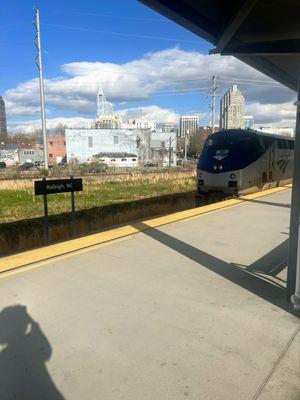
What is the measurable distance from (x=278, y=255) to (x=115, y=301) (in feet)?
10.1

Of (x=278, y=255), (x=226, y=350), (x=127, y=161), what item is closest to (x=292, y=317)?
(x=226, y=350)

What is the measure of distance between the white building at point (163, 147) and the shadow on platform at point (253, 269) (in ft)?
240

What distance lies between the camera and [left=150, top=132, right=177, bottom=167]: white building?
285 feet

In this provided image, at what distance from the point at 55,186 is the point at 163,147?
9389cm

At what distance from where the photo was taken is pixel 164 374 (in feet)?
9.70

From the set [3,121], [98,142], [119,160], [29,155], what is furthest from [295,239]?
[3,121]

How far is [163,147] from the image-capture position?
10019cm

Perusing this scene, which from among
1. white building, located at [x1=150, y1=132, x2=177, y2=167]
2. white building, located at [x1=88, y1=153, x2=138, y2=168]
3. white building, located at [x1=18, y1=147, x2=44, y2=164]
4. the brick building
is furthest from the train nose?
the brick building

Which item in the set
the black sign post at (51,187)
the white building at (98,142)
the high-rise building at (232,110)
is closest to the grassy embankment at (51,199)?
the black sign post at (51,187)

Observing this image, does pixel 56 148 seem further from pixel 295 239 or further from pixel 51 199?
pixel 295 239

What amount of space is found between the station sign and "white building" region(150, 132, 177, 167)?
7188cm

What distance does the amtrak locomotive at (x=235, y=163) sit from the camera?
15.8 m

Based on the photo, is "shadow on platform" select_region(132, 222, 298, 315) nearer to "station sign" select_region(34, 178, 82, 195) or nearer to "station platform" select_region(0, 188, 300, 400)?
"station platform" select_region(0, 188, 300, 400)

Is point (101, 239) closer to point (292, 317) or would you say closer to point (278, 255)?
point (278, 255)
